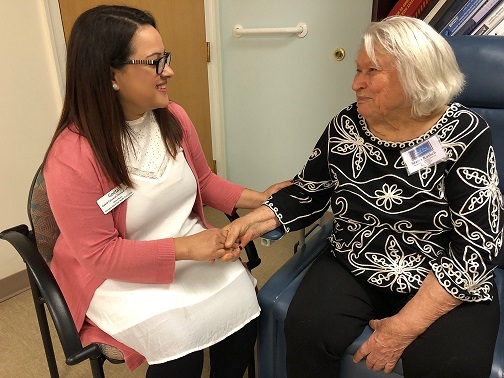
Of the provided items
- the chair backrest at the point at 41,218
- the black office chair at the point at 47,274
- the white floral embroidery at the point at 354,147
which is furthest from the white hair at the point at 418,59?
the chair backrest at the point at 41,218

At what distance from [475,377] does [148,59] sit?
A: 1.15m

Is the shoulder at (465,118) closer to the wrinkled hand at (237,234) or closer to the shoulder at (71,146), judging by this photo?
the wrinkled hand at (237,234)

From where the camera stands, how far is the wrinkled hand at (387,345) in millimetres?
1110

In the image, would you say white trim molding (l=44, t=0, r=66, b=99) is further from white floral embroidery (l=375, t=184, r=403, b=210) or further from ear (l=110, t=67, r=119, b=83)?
white floral embroidery (l=375, t=184, r=403, b=210)

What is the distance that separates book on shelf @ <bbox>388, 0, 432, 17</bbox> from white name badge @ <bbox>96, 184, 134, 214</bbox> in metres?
1.29

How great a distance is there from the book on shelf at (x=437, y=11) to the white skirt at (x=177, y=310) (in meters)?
1.24

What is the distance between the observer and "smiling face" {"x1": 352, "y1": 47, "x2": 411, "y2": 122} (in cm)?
116

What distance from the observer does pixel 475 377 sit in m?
1.04

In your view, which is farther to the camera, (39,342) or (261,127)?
(261,127)

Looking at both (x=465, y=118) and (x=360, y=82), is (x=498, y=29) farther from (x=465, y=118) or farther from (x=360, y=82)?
(x=360, y=82)

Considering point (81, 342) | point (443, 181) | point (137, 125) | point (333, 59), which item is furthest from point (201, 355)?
point (333, 59)

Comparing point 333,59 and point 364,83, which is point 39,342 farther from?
point 333,59

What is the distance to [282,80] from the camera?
8.39ft

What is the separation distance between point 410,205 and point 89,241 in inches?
34.7
